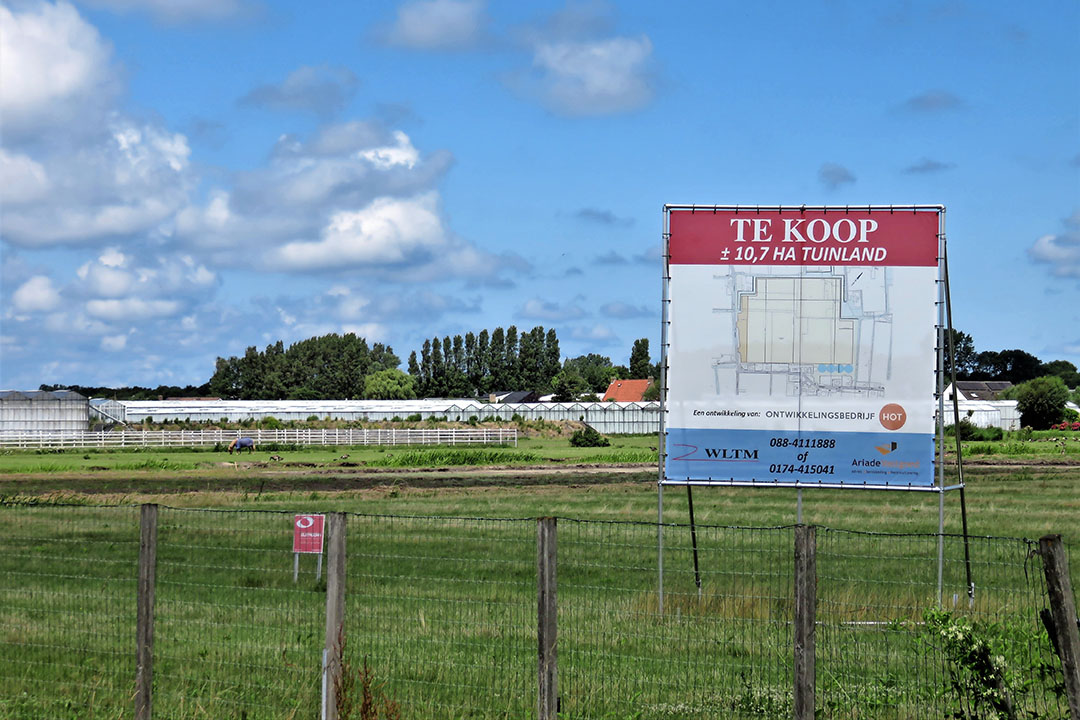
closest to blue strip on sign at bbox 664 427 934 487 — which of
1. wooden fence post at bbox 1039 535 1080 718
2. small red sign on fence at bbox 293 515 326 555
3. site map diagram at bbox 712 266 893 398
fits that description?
site map diagram at bbox 712 266 893 398

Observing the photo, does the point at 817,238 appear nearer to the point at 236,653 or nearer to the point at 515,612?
the point at 515,612

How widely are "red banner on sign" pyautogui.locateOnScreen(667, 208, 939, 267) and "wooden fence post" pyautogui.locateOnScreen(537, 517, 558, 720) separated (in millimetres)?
7105

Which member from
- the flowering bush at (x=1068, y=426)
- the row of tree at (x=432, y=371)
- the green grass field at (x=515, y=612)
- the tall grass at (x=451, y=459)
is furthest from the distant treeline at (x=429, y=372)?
the green grass field at (x=515, y=612)

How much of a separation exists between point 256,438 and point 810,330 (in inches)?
2618

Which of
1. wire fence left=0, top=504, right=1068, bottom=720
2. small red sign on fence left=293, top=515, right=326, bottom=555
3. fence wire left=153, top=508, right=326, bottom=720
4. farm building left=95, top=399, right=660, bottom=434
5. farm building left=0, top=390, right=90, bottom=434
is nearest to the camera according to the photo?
wire fence left=0, top=504, right=1068, bottom=720

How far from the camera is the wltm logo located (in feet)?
44.8

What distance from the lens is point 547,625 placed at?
7164 mm

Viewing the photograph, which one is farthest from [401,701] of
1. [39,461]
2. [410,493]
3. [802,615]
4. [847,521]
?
[39,461]

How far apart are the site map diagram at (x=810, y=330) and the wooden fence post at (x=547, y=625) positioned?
22.6 feet

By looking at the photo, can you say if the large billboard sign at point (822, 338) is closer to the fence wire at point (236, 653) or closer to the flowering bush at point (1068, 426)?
the fence wire at point (236, 653)

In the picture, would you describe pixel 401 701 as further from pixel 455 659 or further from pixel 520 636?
pixel 520 636

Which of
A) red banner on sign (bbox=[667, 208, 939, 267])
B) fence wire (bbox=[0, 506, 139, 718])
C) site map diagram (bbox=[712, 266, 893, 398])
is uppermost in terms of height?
red banner on sign (bbox=[667, 208, 939, 267])

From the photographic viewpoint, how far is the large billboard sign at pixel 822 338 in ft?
44.7

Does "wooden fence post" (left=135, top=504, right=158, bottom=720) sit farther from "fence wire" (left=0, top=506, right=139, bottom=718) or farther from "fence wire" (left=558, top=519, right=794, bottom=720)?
"fence wire" (left=558, top=519, right=794, bottom=720)
